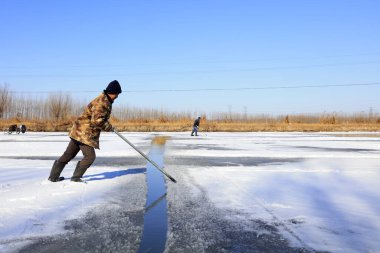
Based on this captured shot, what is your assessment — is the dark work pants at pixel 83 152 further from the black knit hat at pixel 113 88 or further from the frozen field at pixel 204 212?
the black knit hat at pixel 113 88

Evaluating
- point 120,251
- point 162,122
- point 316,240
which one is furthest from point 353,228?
point 162,122

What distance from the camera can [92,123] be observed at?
18.6 feet

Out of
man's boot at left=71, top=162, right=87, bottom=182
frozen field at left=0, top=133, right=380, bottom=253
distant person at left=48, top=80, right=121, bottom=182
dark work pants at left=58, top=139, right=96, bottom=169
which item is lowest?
frozen field at left=0, top=133, right=380, bottom=253

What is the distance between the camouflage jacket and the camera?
18.5 ft

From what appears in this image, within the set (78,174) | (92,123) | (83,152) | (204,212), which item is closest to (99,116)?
(92,123)

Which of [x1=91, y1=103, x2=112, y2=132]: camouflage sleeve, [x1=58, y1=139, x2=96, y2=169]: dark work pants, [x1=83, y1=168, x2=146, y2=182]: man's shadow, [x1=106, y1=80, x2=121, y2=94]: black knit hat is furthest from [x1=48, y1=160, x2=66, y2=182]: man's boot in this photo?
[x1=106, y1=80, x2=121, y2=94]: black knit hat

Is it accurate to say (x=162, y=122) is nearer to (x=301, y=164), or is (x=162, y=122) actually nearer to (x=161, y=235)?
(x=301, y=164)

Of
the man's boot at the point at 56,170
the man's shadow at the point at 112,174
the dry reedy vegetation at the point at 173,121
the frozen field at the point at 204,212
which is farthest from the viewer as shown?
the dry reedy vegetation at the point at 173,121

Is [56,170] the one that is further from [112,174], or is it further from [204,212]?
[204,212]

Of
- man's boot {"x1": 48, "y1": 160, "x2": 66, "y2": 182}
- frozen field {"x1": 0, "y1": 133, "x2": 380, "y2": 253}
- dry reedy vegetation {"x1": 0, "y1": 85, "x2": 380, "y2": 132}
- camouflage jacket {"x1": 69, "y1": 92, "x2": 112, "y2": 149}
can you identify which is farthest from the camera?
dry reedy vegetation {"x1": 0, "y1": 85, "x2": 380, "y2": 132}

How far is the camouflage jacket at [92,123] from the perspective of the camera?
5629 mm

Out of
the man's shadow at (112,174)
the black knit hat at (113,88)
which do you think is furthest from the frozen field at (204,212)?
the black knit hat at (113,88)

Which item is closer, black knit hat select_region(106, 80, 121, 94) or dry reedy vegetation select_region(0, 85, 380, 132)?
black knit hat select_region(106, 80, 121, 94)

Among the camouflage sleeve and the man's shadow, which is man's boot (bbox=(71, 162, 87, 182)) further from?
the camouflage sleeve
